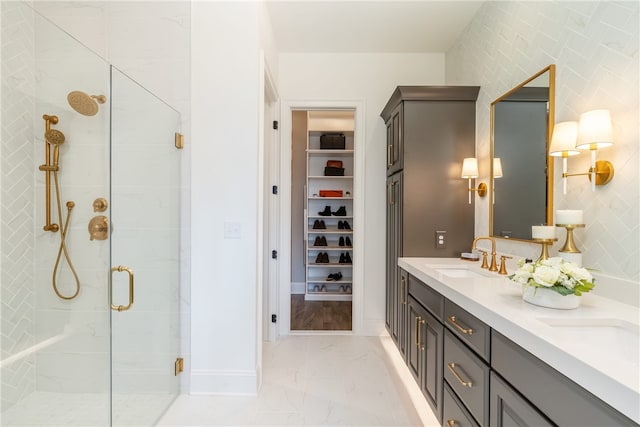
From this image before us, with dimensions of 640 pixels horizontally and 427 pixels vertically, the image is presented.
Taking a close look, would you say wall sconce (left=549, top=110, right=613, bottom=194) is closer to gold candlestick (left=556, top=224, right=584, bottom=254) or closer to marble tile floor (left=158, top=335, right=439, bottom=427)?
gold candlestick (left=556, top=224, right=584, bottom=254)

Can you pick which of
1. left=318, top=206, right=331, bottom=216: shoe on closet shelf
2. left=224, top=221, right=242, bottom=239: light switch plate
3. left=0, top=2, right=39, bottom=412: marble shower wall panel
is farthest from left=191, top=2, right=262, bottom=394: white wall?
left=318, top=206, right=331, bottom=216: shoe on closet shelf

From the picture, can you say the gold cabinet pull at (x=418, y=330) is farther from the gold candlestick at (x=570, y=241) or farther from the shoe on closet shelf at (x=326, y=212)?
the shoe on closet shelf at (x=326, y=212)

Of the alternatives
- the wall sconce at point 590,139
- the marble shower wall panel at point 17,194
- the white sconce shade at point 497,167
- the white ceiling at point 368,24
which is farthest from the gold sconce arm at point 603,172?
the marble shower wall panel at point 17,194

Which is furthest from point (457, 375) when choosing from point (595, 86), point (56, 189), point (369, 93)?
point (369, 93)

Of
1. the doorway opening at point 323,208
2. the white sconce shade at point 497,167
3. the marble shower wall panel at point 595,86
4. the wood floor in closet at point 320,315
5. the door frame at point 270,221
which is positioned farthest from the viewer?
the doorway opening at point 323,208

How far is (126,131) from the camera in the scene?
173cm

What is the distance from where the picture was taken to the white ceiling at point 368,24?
7.89ft

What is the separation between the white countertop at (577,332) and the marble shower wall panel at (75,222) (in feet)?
5.89

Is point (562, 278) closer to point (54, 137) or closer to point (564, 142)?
point (564, 142)

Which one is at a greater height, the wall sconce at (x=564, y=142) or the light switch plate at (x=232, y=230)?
the wall sconce at (x=564, y=142)

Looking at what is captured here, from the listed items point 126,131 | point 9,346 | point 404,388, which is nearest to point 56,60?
point 126,131

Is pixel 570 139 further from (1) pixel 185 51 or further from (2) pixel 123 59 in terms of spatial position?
(2) pixel 123 59

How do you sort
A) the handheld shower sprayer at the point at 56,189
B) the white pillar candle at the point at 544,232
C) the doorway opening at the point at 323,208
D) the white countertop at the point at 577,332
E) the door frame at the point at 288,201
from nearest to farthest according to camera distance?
the white countertop at the point at 577,332 < the white pillar candle at the point at 544,232 < the handheld shower sprayer at the point at 56,189 < the door frame at the point at 288,201 < the doorway opening at the point at 323,208

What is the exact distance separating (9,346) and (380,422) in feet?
6.64
